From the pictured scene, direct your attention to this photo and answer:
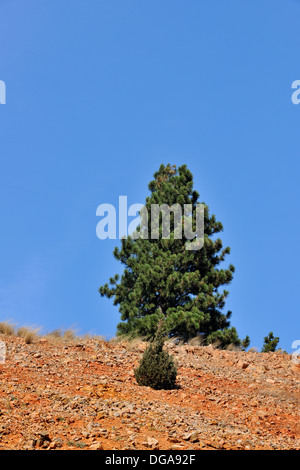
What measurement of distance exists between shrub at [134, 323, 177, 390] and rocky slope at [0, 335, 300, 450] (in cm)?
30

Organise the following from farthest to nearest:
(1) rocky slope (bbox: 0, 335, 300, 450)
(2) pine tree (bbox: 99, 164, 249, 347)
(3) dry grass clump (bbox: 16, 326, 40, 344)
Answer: (2) pine tree (bbox: 99, 164, 249, 347)
(3) dry grass clump (bbox: 16, 326, 40, 344)
(1) rocky slope (bbox: 0, 335, 300, 450)

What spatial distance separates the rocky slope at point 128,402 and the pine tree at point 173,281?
6620mm

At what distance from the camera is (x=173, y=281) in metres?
24.0

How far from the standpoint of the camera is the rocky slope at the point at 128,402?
862 cm

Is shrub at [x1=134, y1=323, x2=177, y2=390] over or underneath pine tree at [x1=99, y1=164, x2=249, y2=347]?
underneath

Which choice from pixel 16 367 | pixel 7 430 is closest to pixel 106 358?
pixel 16 367

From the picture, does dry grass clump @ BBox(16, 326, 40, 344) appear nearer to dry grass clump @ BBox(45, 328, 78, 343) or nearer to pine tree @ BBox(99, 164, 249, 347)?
dry grass clump @ BBox(45, 328, 78, 343)

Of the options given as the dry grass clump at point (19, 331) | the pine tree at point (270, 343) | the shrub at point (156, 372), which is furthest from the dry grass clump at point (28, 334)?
the pine tree at point (270, 343)

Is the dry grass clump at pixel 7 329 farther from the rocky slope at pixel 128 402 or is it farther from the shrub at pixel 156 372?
the shrub at pixel 156 372

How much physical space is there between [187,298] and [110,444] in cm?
1668

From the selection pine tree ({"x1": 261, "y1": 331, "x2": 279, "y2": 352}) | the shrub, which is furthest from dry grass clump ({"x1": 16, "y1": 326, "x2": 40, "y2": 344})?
pine tree ({"x1": 261, "y1": 331, "x2": 279, "y2": 352})

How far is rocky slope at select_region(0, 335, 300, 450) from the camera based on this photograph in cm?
862

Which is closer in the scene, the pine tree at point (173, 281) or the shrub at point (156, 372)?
the shrub at point (156, 372)

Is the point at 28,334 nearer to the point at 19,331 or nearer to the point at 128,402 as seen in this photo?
the point at 19,331
